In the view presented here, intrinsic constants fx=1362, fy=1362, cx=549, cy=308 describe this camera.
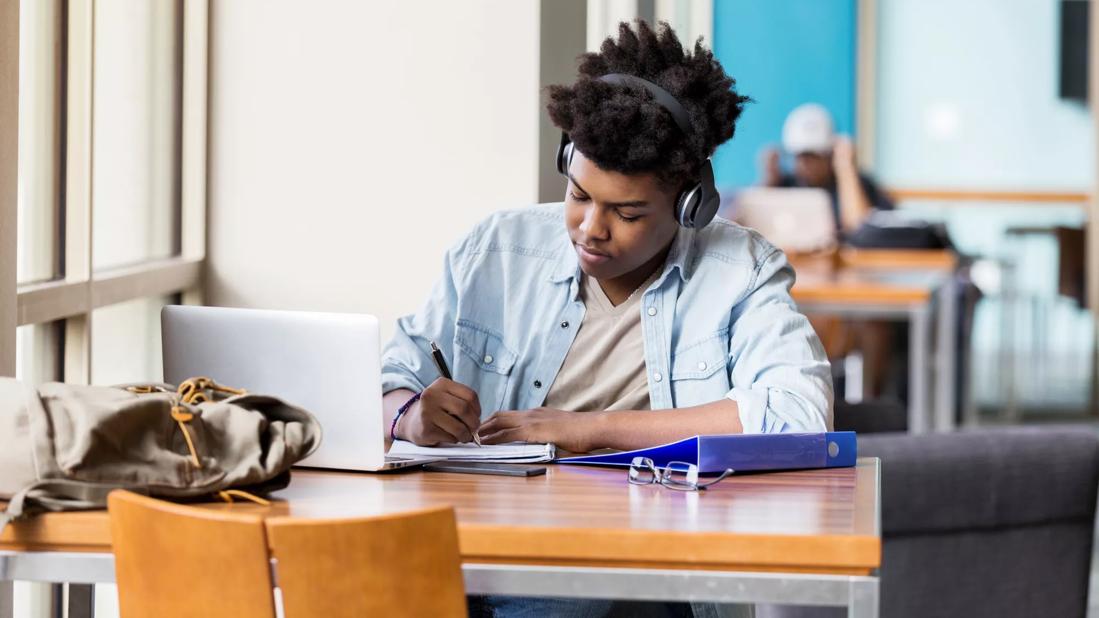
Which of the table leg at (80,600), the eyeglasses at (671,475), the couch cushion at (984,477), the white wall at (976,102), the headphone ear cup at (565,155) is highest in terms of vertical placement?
the white wall at (976,102)

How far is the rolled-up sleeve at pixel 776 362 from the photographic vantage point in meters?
1.67

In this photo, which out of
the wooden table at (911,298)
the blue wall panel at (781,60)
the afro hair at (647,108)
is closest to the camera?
the afro hair at (647,108)

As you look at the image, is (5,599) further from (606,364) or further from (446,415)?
(606,364)

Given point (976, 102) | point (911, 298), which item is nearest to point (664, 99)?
point (911, 298)

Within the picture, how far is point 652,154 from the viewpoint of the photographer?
175 cm

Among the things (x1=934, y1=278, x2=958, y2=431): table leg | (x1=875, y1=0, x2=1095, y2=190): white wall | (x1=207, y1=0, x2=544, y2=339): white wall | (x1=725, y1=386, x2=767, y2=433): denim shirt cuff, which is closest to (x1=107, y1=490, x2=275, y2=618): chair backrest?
(x1=725, y1=386, x2=767, y2=433): denim shirt cuff

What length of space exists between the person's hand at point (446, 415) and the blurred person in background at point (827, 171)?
14.8ft

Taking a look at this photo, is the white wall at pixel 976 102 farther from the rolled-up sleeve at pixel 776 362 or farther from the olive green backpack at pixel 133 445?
the olive green backpack at pixel 133 445

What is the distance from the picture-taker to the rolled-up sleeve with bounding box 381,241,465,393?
1.91 meters

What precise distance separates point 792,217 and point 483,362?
10.1 ft

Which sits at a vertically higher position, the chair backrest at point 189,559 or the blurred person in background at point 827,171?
the blurred person in background at point 827,171

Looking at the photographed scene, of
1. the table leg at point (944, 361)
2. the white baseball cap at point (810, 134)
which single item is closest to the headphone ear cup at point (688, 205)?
the table leg at point (944, 361)

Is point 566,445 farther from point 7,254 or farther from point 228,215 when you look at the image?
point 228,215

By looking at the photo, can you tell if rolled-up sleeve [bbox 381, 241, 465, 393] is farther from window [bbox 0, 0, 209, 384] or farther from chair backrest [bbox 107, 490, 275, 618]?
chair backrest [bbox 107, 490, 275, 618]
